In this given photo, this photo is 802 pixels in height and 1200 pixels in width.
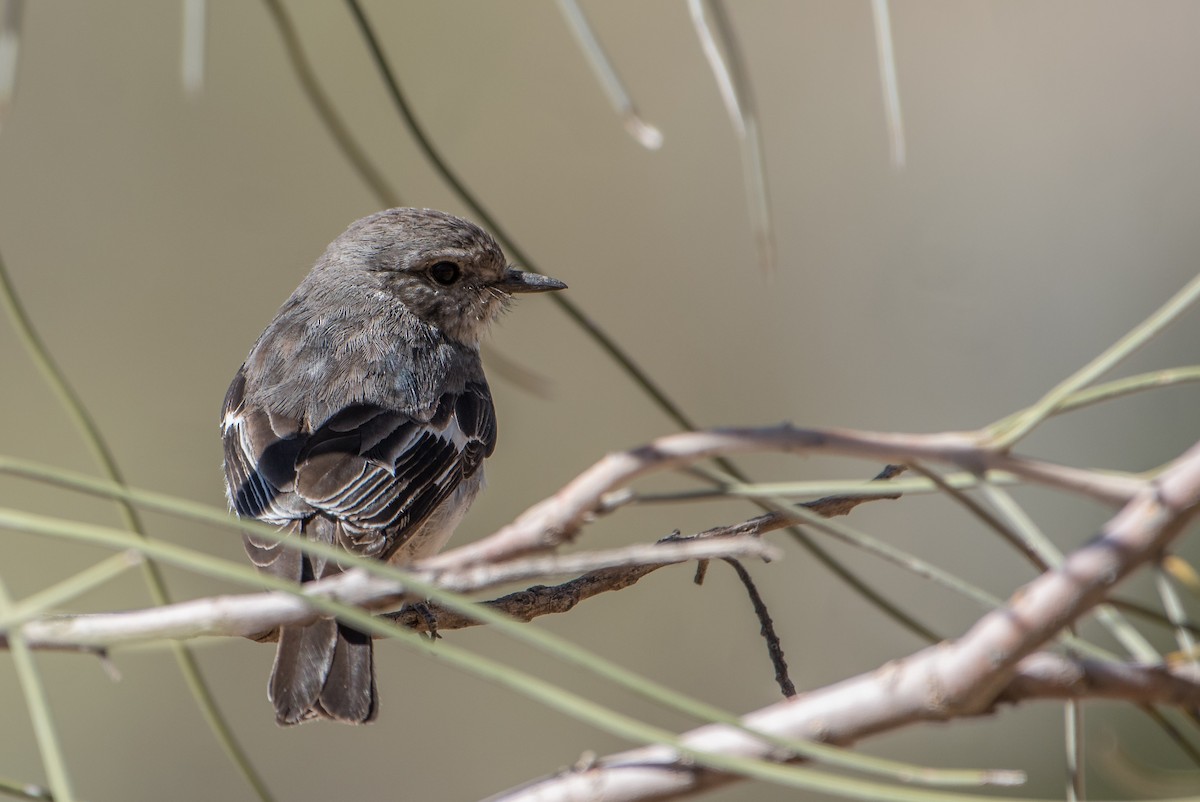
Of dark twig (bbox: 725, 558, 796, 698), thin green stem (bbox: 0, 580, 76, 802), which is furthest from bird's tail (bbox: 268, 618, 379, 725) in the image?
thin green stem (bbox: 0, 580, 76, 802)

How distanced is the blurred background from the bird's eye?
5.90ft

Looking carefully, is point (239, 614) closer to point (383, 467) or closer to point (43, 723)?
point (43, 723)

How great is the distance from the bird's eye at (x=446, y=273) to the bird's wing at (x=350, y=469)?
2.53 feet

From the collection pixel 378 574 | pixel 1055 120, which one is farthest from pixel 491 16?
pixel 378 574

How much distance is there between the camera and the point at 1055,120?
9.67m

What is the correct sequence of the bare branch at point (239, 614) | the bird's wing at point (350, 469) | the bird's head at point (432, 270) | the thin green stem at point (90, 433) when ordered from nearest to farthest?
the bare branch at point (239, 614)
the thin green stem at point (90, 433)
the bird's wing at point (350, 469)
the bird's head at point (432, 270)

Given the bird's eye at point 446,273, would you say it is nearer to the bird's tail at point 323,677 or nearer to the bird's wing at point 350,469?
the bird's wing at point 350,469

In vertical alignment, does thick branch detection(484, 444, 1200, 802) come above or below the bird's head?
below

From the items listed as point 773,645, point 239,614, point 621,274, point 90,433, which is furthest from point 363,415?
point 621,274

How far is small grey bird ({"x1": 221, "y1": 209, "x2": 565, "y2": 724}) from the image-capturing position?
364cm

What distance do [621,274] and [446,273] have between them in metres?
3.35

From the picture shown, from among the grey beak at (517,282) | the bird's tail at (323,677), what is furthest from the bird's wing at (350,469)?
the grey beak at (517,282)

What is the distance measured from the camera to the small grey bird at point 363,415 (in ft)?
11.9

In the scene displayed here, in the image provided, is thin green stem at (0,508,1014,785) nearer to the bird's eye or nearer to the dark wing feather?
the dark wing feather
